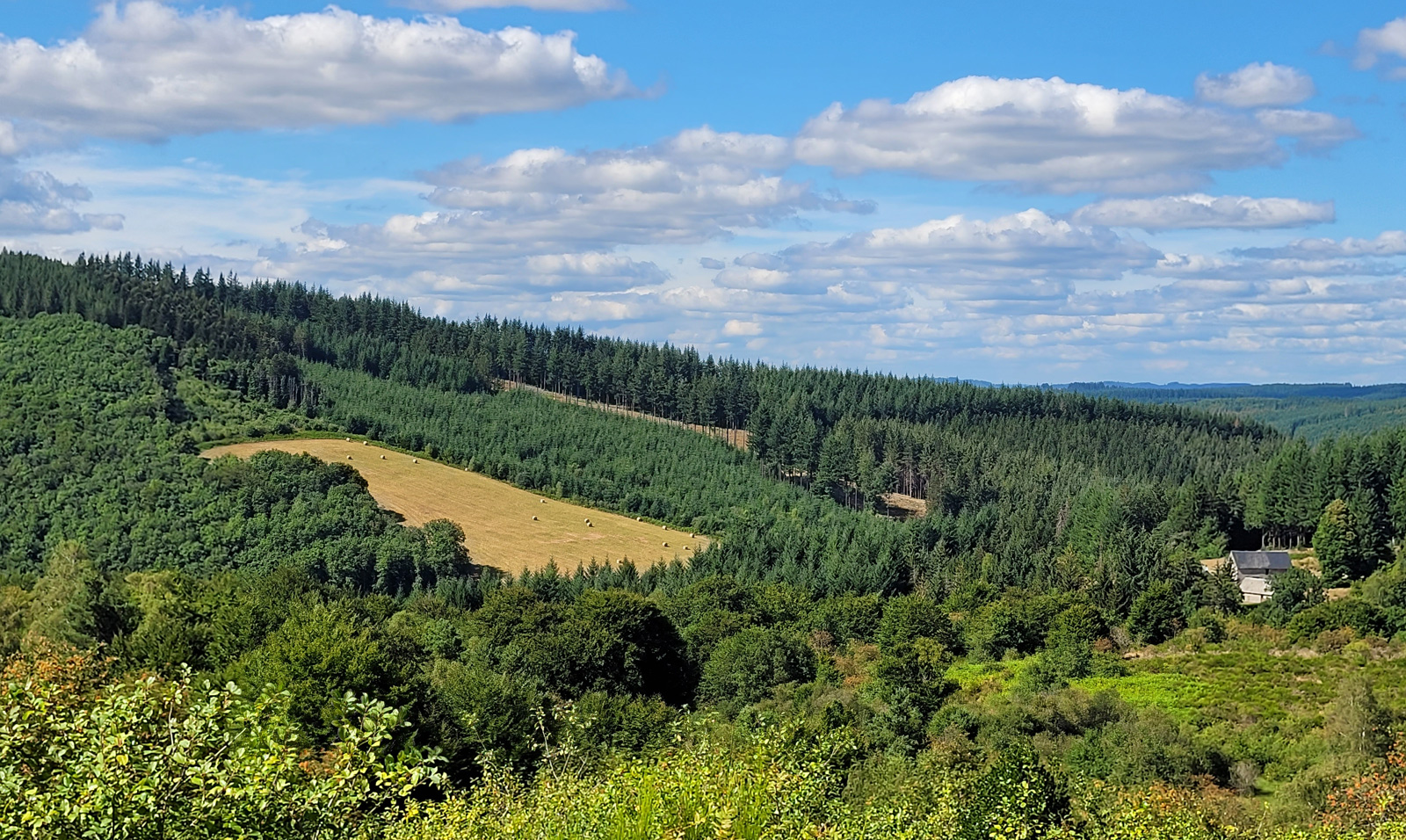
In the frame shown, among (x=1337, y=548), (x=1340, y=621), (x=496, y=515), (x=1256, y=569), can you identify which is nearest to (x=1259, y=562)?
(x=1256, y=569)

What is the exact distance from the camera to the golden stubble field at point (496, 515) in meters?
150

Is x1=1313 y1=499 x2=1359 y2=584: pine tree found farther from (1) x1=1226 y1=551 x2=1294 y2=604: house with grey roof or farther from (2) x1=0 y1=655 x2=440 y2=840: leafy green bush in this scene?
(2) x1=0 y1=655 x2=440 y2=840: leafy green bush

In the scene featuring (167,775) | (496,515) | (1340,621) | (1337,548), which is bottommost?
(496,515)

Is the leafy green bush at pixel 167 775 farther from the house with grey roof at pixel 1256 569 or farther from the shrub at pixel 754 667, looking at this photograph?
the house with grey roof at pixel 1256 569

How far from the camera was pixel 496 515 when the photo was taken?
16125cm

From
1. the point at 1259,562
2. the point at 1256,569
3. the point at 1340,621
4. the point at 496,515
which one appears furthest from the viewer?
the point at 496,515

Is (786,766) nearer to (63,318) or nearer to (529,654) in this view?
(529,654)

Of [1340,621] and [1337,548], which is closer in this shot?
[1340,621]

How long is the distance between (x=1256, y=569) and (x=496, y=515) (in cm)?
9411

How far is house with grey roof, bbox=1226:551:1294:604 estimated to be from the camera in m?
129

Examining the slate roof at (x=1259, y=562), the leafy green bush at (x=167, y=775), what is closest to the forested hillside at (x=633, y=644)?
the leafy green bush at (x=167, y=775)

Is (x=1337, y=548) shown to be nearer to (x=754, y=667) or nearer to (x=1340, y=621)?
(x=1340, y=621)

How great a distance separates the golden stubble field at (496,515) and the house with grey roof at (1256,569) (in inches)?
2637

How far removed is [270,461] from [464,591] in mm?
40065
